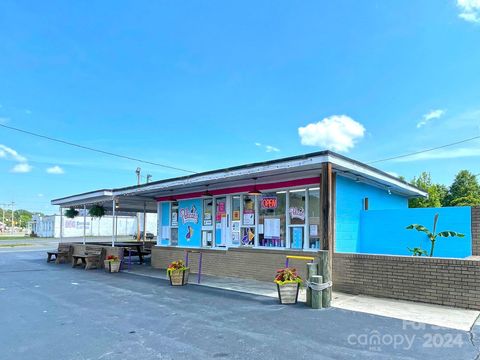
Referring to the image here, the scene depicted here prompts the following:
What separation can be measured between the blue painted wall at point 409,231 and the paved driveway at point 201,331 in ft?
13.8

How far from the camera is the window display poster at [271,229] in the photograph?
1071 cm

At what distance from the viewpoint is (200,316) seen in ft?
21.5

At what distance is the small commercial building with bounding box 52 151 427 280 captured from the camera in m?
9.28

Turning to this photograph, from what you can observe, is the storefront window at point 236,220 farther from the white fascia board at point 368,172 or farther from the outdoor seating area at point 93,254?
the outdoor seating area at point 93,254

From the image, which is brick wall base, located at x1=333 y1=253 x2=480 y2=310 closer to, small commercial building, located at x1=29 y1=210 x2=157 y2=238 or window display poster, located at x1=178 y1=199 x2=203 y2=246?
window display poster, located at x1=178 y1=199 x2=203 y2=246

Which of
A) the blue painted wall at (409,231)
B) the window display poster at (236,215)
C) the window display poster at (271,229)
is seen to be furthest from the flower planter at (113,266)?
the blue painted wall at (409,231)

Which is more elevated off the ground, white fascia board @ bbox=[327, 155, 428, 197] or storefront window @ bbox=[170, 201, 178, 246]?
white fascia board @ bbox=[327, 155, 428, 197]

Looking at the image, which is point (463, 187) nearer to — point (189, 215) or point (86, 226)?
point (189, 215)

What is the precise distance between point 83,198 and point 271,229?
10325mm

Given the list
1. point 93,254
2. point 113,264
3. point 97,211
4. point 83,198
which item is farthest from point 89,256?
point 97,211

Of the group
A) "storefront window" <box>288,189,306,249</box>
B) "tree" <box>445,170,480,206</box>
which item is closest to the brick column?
"storefront window" <box>288,189,306,249</box>

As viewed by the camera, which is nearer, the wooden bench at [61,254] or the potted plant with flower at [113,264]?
the potted plant with flower at [113,264]

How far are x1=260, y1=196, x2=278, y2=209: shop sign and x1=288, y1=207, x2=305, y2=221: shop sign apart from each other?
60 centimetres

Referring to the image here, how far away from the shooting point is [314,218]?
9922 millimetres
